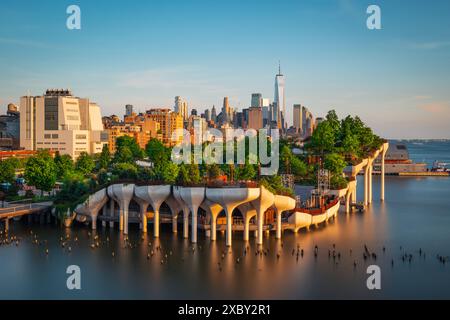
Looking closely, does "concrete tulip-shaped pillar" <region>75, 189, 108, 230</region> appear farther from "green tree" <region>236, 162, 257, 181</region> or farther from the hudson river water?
"green tree" <region>236, 162, 257, 181</region>

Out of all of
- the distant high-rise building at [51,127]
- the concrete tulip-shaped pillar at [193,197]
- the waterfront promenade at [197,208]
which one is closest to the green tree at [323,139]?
the waterfront promenade at [197,208]

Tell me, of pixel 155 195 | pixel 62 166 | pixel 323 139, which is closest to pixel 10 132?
pixel 62 166

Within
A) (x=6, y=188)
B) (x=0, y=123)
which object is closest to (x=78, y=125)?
(x=0, y=123)

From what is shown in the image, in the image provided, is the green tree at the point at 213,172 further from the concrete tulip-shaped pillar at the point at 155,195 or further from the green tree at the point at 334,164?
the green tree at the point at 334,164

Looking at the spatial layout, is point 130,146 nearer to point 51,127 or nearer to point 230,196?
point 51,127

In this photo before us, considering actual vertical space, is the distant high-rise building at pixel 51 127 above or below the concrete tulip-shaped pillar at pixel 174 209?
above

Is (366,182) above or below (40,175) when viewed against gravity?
below
